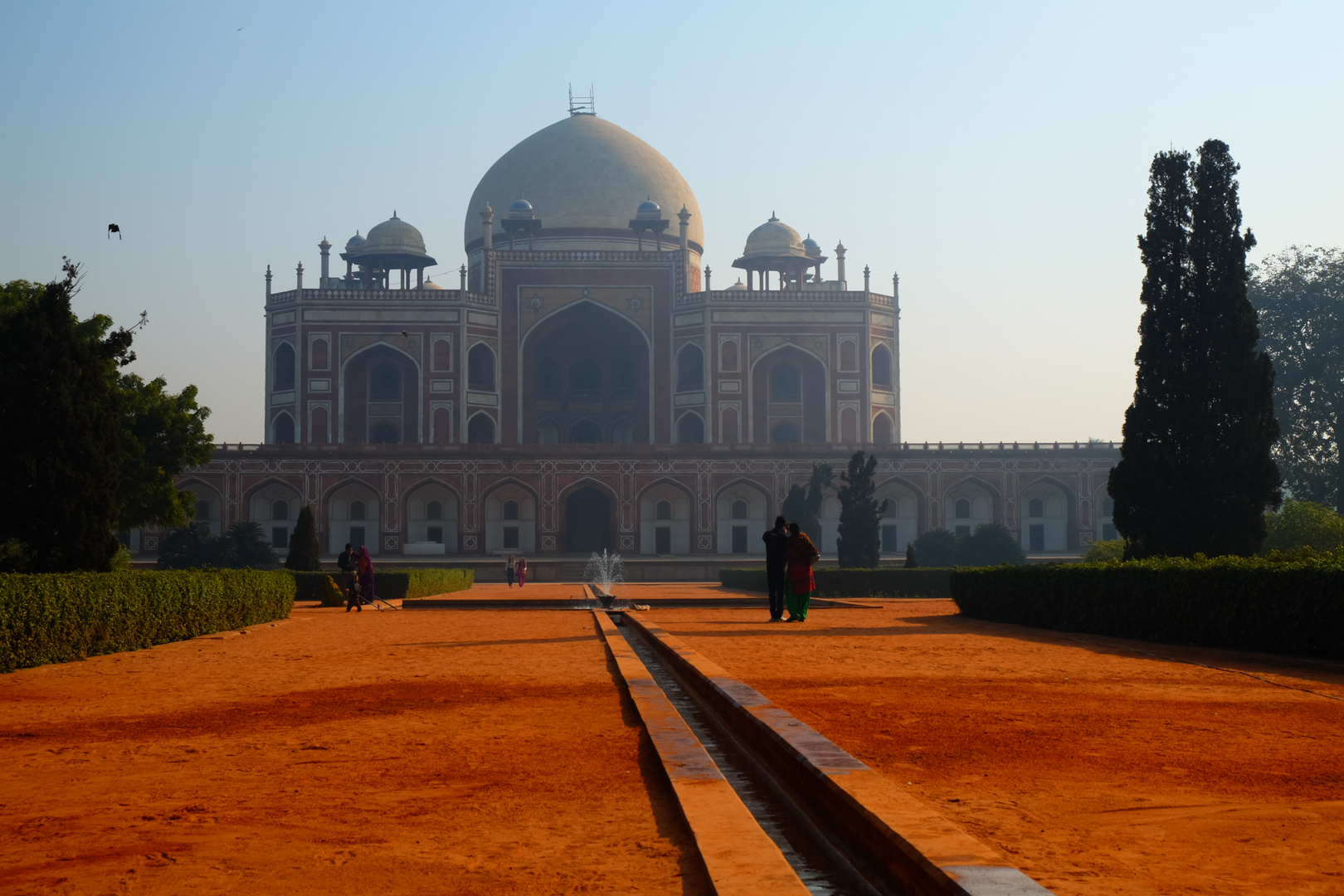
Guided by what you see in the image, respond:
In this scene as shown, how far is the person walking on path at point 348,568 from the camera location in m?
17.7

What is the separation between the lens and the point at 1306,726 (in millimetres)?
4945

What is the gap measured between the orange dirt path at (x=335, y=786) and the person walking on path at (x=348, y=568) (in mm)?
9741

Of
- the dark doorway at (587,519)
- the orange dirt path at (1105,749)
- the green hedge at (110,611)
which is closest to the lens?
the orange dirt path at (1105,749)

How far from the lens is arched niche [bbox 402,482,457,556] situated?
126ft

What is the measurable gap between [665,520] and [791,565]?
87.7 ft

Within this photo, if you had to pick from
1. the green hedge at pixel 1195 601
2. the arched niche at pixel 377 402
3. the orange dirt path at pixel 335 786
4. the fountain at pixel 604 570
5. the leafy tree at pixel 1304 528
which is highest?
the arched niche at pixel 377 402

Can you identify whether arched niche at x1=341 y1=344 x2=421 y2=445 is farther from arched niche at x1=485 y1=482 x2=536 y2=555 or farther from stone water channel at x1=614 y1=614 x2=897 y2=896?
stone water channel at x1=614 y1=614 x2=897 y2=896

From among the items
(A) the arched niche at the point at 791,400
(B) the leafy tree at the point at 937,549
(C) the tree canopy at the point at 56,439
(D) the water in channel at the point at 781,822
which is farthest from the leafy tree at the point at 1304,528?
(A) the arched niche at the point at 791,400

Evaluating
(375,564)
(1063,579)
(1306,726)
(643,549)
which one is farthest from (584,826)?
(643,549)

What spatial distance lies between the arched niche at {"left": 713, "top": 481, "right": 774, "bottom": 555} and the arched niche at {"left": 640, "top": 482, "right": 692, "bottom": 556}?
99 centimetres

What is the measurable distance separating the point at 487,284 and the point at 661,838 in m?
42.5

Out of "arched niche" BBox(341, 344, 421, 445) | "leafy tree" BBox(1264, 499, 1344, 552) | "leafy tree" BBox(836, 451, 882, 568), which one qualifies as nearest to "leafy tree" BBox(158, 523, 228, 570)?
"arched niche" BBox(341, 344, 421, 445)

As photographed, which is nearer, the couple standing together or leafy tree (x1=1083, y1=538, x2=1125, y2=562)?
the couple standing together

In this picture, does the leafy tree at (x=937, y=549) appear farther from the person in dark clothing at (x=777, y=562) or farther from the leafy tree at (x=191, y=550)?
the person in dark clothing at (x=777, y=562)
